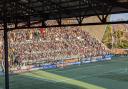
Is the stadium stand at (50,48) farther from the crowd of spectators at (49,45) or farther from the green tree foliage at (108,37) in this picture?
the green tree foliage at (108,37)

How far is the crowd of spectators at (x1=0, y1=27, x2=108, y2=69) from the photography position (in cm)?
3706

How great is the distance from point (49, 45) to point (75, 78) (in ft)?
39.7

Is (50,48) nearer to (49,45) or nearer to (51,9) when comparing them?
(49,45)

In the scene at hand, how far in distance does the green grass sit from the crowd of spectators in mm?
A: 3121

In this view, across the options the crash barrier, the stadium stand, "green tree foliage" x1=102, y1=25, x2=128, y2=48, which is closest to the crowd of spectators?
the stadium stand

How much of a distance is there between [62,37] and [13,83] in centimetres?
1791

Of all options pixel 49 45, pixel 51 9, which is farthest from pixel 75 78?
pixel 51 9

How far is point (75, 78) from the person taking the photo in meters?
29.8

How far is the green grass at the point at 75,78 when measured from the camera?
2609 cm

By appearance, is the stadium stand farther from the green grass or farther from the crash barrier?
the green grass

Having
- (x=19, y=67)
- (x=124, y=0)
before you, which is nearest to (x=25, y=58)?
(x=19, y=67)

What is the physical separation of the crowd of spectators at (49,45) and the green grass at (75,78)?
3121 mm

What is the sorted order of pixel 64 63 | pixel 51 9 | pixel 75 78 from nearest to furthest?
pixel 51 9 < pixel 75 78 < pixel 64 63

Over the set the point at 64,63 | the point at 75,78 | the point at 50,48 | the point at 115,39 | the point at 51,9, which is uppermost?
the point at 51,9
